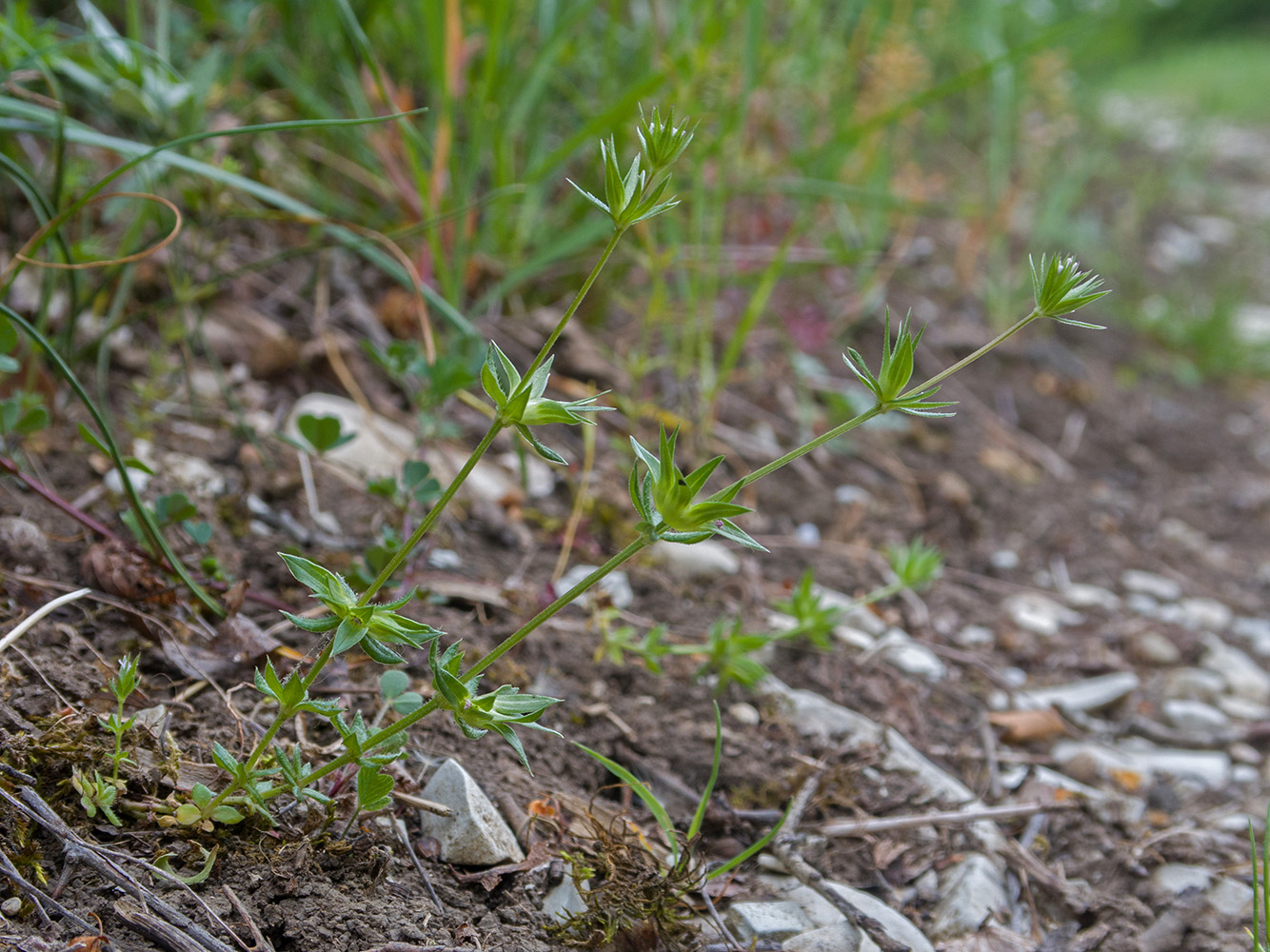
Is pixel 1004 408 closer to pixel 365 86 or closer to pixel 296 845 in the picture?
pixel 365 86

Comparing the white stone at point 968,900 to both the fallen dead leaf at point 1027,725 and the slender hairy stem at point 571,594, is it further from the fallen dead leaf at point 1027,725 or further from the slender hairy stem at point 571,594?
the slender hairy stem at point 571,594

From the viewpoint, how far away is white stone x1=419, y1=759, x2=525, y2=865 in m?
0.87

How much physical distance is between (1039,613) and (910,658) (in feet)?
1.55

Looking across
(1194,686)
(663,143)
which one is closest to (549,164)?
(663,143)

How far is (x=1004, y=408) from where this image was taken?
2564 millimetres

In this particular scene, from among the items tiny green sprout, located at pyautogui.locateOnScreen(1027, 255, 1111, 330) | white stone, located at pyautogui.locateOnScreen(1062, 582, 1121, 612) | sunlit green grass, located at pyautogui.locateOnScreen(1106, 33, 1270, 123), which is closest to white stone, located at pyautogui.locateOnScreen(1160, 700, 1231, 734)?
white stone, located at pyautogui.locateOnScreen(1062, 582, 1121, 612)

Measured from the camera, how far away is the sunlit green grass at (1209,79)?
5730mm

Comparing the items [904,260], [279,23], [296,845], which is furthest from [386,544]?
[904,260]

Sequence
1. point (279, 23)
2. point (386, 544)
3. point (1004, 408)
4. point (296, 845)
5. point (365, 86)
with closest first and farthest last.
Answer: point (296, 845), point (386, 544), point (365, 86), point (279, 23), point (1004, 408)

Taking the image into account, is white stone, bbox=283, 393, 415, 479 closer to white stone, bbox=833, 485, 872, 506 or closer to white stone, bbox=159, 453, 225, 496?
white stone, bbox=159, 453, 225, 496

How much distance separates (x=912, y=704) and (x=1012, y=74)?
2.48 metres

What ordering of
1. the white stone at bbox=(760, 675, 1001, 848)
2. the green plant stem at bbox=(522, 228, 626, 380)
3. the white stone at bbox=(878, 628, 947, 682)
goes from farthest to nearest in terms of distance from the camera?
the white stone at bbox=(878, 628, 947, 682), the white stone at bbox=(760, 675, 1001, 848), the green plant stem at bbox=(522, 228, 626, 380)

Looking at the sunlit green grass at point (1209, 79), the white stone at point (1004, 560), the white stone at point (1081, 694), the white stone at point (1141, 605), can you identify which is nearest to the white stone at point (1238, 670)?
the white stone at point (1141, 605)

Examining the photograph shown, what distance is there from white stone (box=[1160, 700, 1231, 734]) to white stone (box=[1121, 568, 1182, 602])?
0.42m
